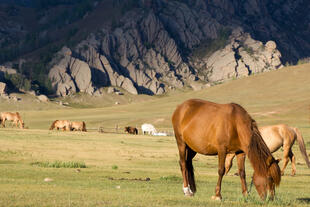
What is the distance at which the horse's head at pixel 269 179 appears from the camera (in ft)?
41.3

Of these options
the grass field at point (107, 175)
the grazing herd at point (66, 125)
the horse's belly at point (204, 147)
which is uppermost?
the horse's belly at point (204, 147)

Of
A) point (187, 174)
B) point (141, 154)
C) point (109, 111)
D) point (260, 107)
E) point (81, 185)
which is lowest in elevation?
point (109, 111)

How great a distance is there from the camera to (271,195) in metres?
12.8

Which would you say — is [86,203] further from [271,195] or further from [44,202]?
[271,195]

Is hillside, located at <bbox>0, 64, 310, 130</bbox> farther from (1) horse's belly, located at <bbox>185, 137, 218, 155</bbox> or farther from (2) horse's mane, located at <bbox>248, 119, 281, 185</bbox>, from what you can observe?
(2) horse's mane, located at <bbox>248, 119, 281, 185</bbox>

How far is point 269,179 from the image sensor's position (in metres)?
12.6

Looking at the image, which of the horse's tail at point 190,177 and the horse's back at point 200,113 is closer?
the horse's back at point 200,113

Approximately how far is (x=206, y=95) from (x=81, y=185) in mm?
181392

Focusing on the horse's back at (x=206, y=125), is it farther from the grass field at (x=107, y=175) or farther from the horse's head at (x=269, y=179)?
the grass field at (x=107, y=175)

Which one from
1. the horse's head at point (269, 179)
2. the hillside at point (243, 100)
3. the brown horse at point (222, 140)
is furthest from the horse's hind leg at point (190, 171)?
the hillside at point (243, 100)

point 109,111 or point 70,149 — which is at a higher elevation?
point 70,149

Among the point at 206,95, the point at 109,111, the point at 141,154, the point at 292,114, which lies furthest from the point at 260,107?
the point at 141,154

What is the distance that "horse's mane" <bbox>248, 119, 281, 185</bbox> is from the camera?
12.6 meters

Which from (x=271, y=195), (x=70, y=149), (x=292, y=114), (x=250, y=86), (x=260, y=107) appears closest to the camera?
(x=271, y=195)
